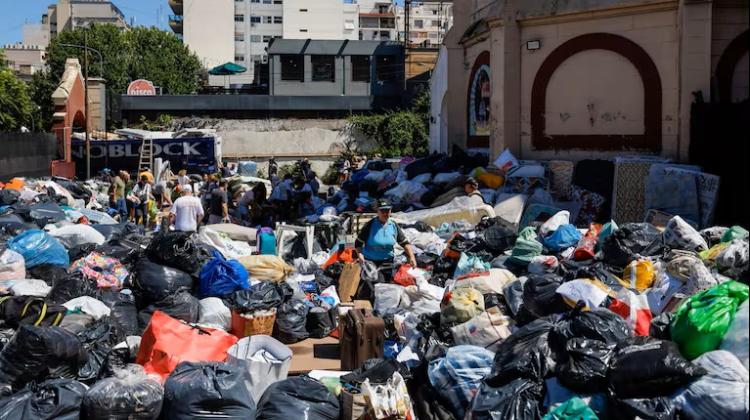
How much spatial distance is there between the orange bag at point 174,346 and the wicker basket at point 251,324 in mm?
698

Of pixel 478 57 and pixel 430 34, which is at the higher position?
pixel 430 34

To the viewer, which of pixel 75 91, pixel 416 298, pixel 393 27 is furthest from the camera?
pixel 393 27

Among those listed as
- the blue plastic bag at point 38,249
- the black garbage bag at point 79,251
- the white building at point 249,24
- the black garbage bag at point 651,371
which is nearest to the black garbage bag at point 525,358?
the black garbage bag at point 651,371

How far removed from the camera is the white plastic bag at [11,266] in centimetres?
817

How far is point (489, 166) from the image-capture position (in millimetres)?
13961

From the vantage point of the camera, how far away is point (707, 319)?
15.3 feet

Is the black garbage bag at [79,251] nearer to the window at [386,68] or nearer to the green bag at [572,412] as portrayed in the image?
the green bag at [572,412]

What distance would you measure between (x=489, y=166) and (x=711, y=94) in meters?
4.05

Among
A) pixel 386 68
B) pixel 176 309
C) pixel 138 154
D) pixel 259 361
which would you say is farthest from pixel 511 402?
pixel 386 68

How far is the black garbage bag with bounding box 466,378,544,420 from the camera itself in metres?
4.80

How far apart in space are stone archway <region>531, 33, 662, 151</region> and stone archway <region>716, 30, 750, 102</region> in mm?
911

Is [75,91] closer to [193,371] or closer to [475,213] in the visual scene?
[475,213]

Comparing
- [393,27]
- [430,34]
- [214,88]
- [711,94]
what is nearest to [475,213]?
[711,94]

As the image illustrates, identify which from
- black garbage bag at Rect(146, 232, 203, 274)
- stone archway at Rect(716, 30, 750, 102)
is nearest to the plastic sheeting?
stone archway at Rect(716, 30, 750, 102)
